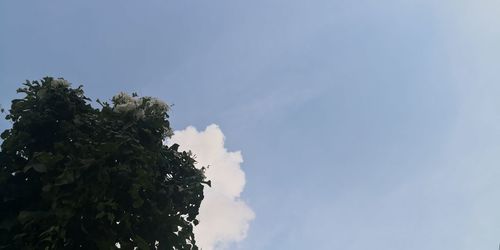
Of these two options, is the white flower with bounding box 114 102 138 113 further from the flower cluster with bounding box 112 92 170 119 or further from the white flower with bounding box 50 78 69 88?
the white flower with bounding box 50 78 69 88

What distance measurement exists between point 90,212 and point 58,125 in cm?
277

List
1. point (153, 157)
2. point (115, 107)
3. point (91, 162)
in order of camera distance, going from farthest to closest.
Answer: point (115, 107), point (153, 157), point (91, 162)

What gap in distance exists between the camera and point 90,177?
11141mm

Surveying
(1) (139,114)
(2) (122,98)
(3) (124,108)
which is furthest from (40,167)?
(2) (122,98)

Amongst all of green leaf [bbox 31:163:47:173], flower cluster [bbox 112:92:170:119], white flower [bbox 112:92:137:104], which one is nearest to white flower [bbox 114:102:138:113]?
flower cluster [bbox 112:92:170:119]

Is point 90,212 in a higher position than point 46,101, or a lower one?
lower

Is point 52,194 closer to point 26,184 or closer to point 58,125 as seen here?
point 26,184

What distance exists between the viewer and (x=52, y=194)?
11.1 m

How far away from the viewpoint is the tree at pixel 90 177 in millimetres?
10953

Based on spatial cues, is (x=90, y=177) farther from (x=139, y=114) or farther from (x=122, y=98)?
(x=122, y=98)

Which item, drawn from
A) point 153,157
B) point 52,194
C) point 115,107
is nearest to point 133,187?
point 153,157

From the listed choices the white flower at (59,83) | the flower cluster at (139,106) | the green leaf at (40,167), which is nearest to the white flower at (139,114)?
the flower cluster at (139,106)

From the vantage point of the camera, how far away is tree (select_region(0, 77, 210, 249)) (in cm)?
1095

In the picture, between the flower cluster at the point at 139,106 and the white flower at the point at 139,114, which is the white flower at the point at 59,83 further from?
the white flower at the point at 139,114
